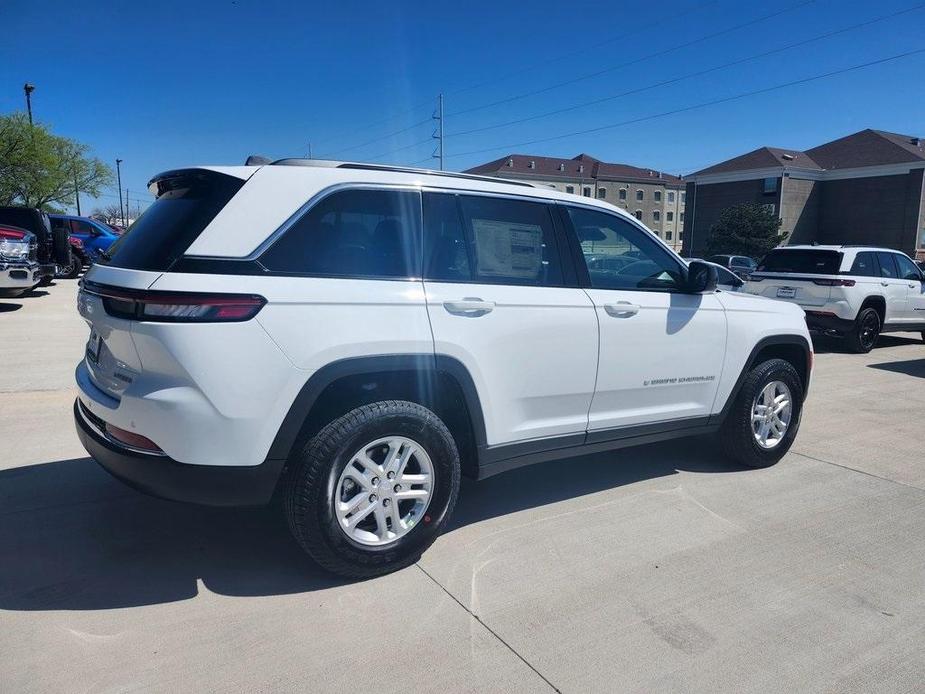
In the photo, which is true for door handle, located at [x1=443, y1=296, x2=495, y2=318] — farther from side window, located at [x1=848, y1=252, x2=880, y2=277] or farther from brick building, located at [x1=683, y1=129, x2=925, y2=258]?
brick building, located at [x1=683, y1=129, x2=925, y2=258]

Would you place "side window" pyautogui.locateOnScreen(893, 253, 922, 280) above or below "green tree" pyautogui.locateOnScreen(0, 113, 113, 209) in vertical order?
below

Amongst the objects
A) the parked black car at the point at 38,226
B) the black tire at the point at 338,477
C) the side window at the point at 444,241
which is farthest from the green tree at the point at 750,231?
the black tire at the point at 338,477

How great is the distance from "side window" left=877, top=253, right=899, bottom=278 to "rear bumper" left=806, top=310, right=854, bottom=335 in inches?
56.5

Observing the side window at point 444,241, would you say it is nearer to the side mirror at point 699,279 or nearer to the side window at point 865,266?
the side mirror at point 699,279

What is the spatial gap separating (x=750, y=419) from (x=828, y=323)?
24.3 ft

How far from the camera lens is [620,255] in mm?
4238

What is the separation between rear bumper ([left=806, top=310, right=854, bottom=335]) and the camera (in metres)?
10.9

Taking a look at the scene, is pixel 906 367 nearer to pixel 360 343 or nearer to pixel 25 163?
pixel 360 343

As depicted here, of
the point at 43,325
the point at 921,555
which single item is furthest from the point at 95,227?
the point at 921,555

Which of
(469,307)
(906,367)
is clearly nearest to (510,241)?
(469,307)

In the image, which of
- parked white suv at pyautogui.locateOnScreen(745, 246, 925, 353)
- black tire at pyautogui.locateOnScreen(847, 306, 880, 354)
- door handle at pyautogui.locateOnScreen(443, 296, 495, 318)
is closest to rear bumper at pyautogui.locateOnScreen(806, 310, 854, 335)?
parked white suv at pyautogui.locateOnScreen(745, 246, 925, 353)

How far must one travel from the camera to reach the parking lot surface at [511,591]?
2.60 metres

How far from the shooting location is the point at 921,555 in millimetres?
3672

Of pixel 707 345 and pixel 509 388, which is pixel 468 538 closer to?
pixel 509 388
